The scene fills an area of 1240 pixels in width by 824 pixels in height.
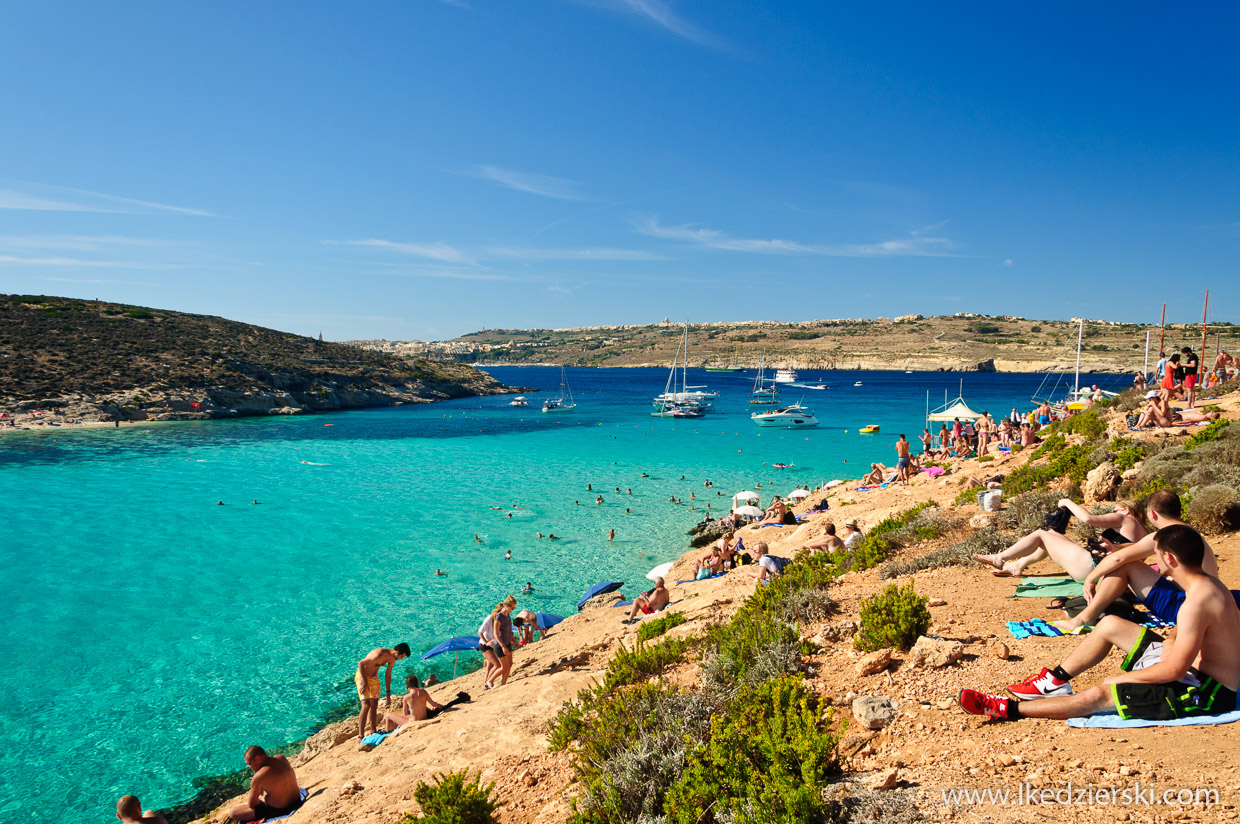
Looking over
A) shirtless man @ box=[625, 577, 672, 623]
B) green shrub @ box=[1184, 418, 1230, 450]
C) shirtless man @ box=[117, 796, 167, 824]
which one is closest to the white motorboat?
green shrub @ box=[1184, 418, 1230, 450]

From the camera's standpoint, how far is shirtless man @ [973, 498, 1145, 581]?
6262 millimetres

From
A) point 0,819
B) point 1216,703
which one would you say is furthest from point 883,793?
point 0,819

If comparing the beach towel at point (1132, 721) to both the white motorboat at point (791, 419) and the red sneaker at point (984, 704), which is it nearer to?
the red sneaker at point (984, 704)

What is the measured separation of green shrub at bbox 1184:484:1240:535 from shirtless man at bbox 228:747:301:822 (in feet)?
36.8

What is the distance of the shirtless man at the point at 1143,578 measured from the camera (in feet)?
15.8

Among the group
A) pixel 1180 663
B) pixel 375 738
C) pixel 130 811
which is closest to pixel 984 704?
pixel 1180 663

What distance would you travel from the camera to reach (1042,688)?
439cm

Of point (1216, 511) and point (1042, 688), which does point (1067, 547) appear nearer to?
point (1216, 511)

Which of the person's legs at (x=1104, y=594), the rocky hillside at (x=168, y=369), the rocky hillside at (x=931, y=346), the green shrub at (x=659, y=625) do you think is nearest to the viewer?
the person's legs at (x=1104, y=594)

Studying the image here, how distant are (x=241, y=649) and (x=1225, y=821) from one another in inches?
590

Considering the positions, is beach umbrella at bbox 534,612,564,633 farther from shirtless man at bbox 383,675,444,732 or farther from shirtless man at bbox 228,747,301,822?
shirtless man at bbox 228,747,301,822

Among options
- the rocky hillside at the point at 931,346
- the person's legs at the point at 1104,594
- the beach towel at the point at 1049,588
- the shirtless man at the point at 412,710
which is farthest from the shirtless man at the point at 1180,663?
the rocky hillside at the point at 931,346

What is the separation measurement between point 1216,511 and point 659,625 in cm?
735

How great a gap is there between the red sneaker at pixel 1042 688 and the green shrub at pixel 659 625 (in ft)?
17.6
